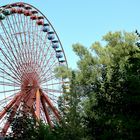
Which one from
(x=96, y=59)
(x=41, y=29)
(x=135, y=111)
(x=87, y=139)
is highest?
(x=41, y=29)

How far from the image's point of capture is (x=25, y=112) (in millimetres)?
17109

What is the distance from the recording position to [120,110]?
14.6 meters

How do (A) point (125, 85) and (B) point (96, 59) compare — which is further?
(B) point (96, 59)

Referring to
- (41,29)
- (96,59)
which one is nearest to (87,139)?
(96,59)

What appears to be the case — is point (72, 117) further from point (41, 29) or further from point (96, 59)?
point (41, 29)

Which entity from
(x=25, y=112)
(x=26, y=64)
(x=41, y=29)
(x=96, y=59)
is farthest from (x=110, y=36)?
(x=25, y=112)

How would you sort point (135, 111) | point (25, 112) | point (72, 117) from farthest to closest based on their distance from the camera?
point (25, 112) < point (72, 117) < point (135, 111)

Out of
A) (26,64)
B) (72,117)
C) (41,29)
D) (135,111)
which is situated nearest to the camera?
(135,111)

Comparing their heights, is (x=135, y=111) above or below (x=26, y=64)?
below

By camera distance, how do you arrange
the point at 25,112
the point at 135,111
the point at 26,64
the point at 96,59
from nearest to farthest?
1. the point at 135,111
2. the point at 25,112
3. the point at 96,59
4. the point at 26,64

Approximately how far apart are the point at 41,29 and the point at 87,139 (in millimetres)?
21113

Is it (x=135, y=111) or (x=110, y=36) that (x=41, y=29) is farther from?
(x=135, y=111)

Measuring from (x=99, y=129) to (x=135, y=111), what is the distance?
1518 millimetres

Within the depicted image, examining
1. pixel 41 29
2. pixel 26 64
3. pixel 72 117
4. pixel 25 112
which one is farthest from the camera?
pixel 41 29
